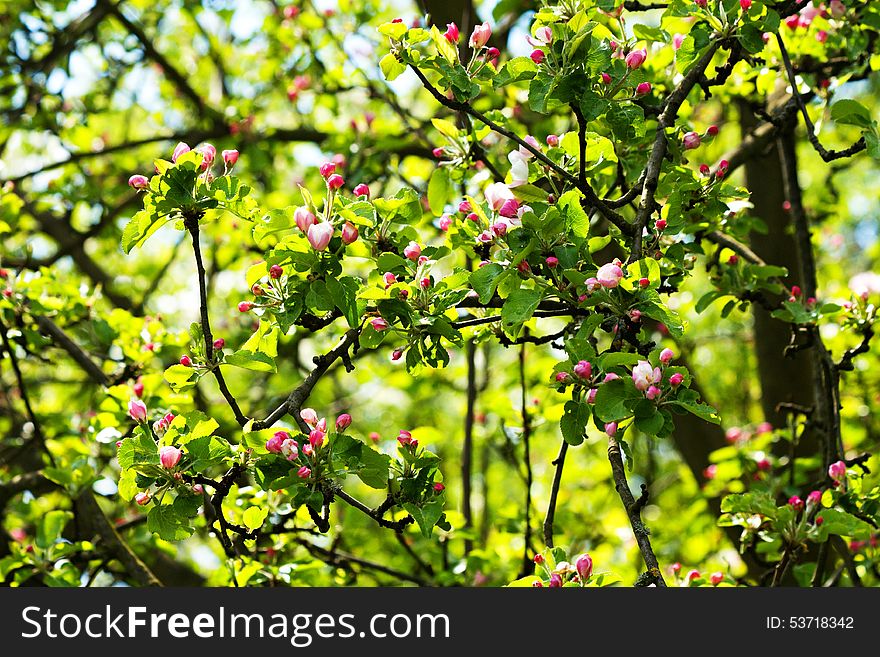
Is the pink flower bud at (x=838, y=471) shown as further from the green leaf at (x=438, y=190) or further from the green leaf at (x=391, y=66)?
the green leaf at (x=391, y=66)

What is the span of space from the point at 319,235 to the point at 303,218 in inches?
3.0

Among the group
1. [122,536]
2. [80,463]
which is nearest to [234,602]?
[80,463]

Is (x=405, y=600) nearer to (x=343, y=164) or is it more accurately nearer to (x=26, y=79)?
(x=343, y=164)

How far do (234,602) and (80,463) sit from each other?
1.00 meters

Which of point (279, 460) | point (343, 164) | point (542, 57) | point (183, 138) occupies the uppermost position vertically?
point (183, 138)

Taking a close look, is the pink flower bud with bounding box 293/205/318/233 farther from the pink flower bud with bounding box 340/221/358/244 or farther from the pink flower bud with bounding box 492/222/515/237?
the pink flower bud with bounding box 492/222/515/237

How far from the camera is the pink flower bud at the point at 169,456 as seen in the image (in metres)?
1.74

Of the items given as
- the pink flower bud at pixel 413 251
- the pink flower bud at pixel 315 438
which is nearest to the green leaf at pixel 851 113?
the pink flower bud at pixel 413 251

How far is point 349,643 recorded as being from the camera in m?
2.21

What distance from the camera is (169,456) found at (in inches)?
68.3

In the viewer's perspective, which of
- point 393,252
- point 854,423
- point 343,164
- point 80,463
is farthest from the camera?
point 854,423

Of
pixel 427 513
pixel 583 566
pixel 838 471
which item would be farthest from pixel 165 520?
pixel 838 471

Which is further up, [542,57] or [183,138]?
[183,138]

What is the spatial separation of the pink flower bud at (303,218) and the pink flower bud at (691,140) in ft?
3.45
